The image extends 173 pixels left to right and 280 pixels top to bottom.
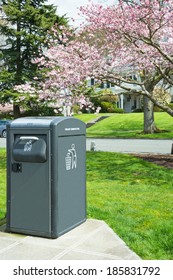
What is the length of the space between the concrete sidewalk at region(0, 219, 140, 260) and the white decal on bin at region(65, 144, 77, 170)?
83 centimetres

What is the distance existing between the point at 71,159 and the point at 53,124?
0.61 meters

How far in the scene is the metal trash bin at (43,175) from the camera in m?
4.76

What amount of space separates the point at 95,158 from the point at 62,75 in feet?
10.6

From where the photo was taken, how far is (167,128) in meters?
32.5

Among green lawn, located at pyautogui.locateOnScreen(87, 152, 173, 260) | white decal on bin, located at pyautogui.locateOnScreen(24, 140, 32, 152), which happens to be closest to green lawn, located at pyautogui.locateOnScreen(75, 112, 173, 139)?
green lawn, located at pyautogui.locateOnScreen(87, 152, 173, 260)

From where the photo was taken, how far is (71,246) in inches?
181

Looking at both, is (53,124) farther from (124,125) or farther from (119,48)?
(124,125)

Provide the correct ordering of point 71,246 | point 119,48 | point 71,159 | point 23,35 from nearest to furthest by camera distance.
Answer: point 71,246 → point 71,159 → point 119,48 → point 23,35

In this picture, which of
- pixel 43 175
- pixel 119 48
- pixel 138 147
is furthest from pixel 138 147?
pixel 43 175

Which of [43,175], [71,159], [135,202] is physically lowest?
[135,202]

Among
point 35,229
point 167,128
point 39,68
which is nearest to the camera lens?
point 35,229

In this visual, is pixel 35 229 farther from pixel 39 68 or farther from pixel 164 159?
pixel 39 68

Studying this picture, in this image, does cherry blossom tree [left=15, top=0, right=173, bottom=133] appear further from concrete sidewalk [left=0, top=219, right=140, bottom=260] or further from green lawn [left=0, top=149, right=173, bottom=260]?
concrete sidewalk [left=0, top=219, right=140, bottom=260]
